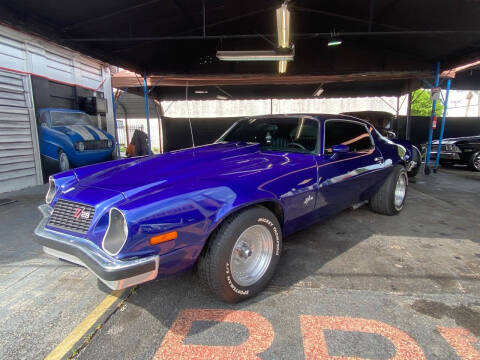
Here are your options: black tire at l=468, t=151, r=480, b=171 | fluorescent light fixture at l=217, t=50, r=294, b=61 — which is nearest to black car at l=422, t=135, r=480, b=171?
black tire at l=468, t=151, r=480, b=171

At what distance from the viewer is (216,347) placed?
1.81 meters

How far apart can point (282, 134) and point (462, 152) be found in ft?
30.8

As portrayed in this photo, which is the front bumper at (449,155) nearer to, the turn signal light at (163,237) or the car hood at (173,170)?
the car hood at (173,170)

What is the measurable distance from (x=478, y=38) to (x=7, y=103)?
11.1 metres

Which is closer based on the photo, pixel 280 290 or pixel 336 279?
pixel 280 290

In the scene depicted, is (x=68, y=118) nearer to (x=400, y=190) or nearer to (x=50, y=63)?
(x=50, y=63)

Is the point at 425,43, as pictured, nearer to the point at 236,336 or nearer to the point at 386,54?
the point at 386,54

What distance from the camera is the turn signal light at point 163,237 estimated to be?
1.73m

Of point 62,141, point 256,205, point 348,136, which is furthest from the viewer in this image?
point 62,141

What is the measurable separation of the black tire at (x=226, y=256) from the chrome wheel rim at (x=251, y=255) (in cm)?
6

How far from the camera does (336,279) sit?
2604mm

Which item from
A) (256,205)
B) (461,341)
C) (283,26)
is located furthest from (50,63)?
(461,341)

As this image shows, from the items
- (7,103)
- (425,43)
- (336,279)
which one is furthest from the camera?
(425,43)

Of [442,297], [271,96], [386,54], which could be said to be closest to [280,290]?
[442,297]
